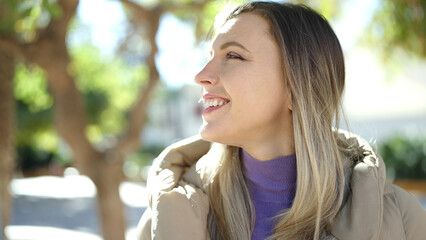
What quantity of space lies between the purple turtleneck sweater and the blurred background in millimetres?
516

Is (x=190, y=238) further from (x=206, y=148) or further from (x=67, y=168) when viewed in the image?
(x=67, y=168)

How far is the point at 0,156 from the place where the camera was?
15.5ft

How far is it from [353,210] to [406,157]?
13.2 metres

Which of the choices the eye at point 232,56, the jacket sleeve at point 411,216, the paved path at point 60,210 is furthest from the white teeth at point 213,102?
the paved path at point 60,210

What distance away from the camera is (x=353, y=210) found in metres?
1.51

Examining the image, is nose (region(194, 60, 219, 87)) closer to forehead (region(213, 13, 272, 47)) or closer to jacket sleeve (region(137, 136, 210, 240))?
forehead (region(213, 13, 272, 47))

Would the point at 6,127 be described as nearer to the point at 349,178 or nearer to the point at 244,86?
the point at 244,86

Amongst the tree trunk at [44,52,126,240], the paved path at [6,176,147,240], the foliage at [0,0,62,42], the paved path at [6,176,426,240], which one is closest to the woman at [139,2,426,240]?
the foliage at [0,0,62,42]

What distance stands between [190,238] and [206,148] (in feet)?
1.77

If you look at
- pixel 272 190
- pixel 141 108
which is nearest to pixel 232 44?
pixel 272 190

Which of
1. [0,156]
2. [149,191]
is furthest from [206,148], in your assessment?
[0,156]

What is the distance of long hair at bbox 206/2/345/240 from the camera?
1.59 metres

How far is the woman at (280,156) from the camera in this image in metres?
1.56

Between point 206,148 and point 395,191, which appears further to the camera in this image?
point 206,148
